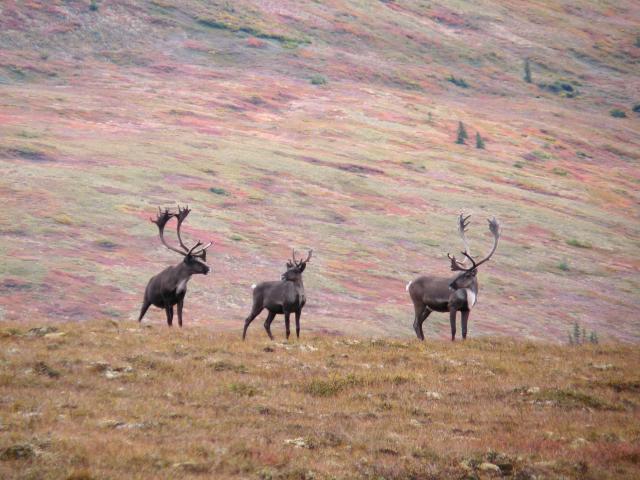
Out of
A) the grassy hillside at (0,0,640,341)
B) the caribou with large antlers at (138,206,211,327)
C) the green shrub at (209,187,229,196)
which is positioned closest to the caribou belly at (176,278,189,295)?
the caribou with large antlers at (138,206,211,327)

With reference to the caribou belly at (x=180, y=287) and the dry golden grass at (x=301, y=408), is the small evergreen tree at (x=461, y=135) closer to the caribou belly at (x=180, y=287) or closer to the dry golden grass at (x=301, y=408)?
the caribou belly at (x=180, y=287)

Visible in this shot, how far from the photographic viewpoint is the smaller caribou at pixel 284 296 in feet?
82.2

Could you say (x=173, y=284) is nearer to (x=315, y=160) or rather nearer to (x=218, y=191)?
(x=218, y=191)

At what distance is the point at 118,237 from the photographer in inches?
2156

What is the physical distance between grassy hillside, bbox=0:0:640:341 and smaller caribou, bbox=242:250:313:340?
14.4 m

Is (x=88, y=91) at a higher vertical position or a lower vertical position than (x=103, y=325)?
lower

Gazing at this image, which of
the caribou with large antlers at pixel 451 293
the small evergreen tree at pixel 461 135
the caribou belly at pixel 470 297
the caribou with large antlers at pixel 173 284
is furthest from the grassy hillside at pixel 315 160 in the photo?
the caribou belly at pixel 470 297

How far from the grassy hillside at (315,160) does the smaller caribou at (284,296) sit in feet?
47.3

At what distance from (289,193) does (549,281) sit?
21918 millimetres

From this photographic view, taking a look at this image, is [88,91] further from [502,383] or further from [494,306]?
[502,383]

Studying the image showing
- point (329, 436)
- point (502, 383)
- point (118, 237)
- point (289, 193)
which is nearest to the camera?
point (329, 436)

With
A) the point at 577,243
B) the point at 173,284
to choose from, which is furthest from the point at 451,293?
the point at 577,243

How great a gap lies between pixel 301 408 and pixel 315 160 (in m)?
73.4

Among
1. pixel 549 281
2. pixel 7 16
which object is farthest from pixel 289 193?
pixel 7 16
